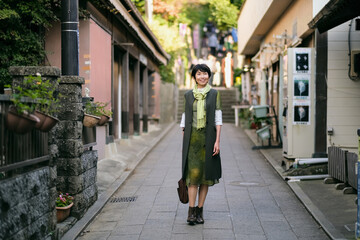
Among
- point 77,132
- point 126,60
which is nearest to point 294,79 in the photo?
point 77,132

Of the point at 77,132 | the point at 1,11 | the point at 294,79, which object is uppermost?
the point at 1,11

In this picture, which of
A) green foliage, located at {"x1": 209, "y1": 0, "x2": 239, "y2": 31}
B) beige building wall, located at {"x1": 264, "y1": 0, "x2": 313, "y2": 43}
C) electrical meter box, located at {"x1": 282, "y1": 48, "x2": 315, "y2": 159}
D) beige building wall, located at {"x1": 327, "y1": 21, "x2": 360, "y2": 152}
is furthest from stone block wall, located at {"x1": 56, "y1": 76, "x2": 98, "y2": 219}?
green foliage, located at {"x1": 209, "y1": 0, "x2": 239, "y2": 31}

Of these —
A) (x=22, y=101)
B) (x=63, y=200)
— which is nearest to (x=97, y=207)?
(x=63, y=200)

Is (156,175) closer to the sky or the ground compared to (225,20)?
closer to the ground

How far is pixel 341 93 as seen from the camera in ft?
37.9

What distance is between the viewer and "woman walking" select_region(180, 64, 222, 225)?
7.03 m

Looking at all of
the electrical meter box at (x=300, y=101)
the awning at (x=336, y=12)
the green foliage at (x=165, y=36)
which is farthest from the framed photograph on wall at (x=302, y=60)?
the green foliage at (x=165, y=36)

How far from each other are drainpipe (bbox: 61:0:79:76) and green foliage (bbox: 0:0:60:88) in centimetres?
137

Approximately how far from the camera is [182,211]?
805cm

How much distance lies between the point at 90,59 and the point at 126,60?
5.76 meters

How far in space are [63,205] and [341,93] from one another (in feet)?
22.7

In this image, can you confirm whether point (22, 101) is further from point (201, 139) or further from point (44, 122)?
point (201, 139)

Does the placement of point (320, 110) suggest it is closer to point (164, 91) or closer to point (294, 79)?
point (294, 79)

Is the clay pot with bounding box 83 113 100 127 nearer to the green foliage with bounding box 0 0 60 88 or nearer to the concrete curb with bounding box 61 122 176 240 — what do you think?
the concrete curb with bounding box 61 122 176 240
